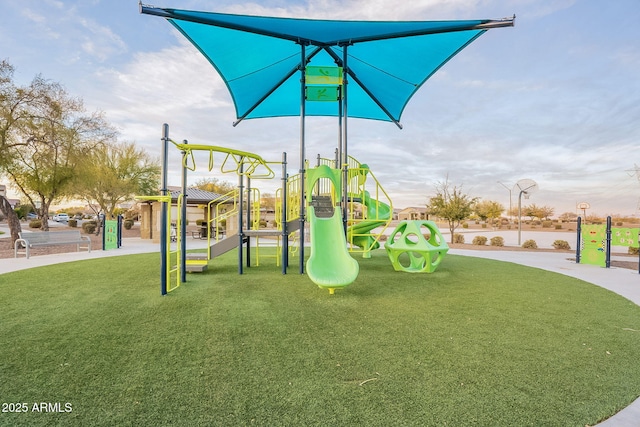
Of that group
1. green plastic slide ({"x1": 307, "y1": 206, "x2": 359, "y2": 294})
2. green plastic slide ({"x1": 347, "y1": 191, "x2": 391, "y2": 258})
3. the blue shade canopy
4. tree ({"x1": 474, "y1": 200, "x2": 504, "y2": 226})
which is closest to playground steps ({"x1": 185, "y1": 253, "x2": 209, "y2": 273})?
green plastic slide ({"x1": 307, "y1": 206, "x2": 359, "y2": 294})

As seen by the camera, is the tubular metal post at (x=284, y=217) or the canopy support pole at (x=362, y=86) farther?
the canopy support pole at (x=362, y=86)

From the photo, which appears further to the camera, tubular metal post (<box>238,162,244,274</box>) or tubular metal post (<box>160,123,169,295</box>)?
tubular metal post (<box>238,162,244,274</box>)

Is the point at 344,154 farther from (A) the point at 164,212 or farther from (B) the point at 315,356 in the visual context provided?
(B) the point at 315,356

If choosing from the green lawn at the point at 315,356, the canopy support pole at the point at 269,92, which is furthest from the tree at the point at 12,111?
the green lawn at the point at 315,356

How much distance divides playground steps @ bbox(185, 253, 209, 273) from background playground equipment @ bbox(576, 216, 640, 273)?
10.7 metres

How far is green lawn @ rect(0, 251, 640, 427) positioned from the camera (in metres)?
2.36

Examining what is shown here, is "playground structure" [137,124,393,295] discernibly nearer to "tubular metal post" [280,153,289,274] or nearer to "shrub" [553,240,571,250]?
"tubular metal post" [280,153,289,274]

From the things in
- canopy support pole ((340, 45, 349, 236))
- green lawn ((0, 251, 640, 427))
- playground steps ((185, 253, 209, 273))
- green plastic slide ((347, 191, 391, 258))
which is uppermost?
canopy support pole ((340, 45, 349, 236))

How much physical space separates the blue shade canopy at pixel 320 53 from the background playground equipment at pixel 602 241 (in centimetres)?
674

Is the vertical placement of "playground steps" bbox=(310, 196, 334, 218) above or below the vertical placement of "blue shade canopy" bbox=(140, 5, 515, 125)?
below

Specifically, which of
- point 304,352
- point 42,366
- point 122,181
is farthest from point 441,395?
point 122,181

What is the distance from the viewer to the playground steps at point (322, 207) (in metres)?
8.57

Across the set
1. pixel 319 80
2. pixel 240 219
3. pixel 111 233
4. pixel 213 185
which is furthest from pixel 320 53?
pixel 213 185

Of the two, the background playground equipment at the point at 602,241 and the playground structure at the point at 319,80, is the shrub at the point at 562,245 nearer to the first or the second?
the background playground equipment at the point at 602,241
